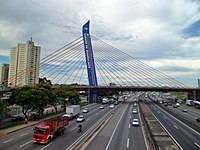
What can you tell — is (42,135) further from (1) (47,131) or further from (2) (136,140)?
(2) (136,140)

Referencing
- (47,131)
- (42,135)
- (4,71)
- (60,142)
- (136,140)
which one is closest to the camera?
(42,135)

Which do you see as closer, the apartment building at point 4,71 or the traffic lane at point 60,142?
the traffic lane at point 60,142

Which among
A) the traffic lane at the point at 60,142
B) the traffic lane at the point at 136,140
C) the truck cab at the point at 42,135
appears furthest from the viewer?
the truck cab at the point at 42,135

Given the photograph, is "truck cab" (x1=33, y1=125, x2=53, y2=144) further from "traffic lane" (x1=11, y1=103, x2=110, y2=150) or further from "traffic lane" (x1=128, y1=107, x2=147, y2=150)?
"traffic lane" (x1=128, y1=107, x2=147, y2=150)

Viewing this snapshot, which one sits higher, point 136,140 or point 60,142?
point 60,142

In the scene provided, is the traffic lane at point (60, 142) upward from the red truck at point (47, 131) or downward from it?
downward

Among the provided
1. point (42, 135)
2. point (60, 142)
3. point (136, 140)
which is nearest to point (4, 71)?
point (42, 135)

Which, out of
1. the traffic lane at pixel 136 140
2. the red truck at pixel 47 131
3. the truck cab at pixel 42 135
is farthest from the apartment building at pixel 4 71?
the traffic lane at pixel 136 140

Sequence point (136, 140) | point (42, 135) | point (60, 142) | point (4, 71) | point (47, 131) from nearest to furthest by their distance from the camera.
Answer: point (42, 135) < point (47, 131) < point (60, 142) < point (136, 140) < point (4, 71)

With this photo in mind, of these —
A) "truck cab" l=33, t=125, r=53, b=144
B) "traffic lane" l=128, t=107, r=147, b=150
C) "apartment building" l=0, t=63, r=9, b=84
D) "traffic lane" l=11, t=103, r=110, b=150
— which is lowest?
"traffic lane" l=128, t=107, r=147, b=150

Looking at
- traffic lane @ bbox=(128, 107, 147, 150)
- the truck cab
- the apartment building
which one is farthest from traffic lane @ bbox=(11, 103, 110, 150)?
the apartment building

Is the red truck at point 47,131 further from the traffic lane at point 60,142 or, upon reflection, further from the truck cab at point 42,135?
the traffic lane at point 60,142

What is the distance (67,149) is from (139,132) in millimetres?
14122

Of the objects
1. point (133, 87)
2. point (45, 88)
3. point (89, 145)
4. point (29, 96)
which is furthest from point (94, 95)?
point (89, 145)
